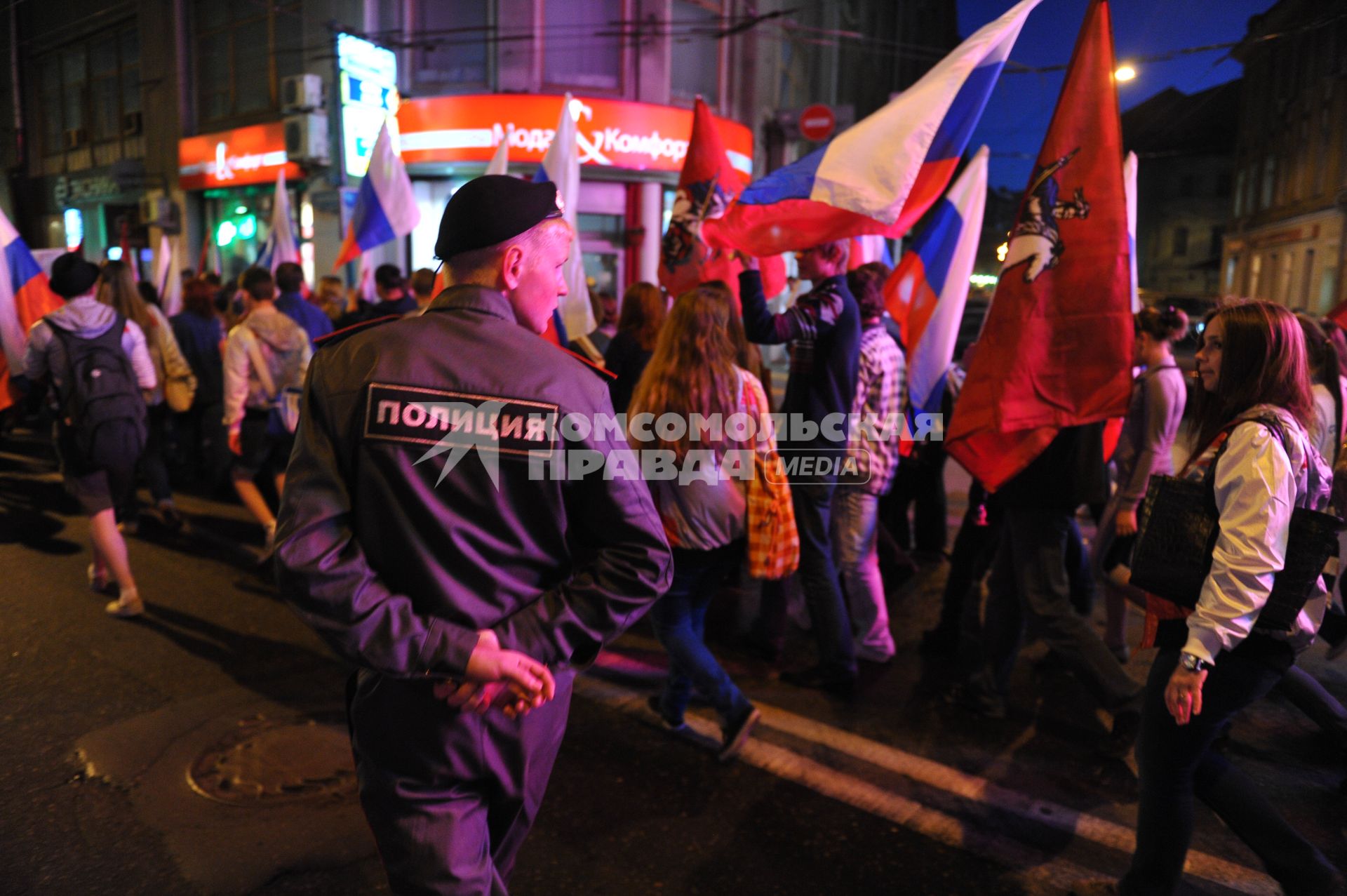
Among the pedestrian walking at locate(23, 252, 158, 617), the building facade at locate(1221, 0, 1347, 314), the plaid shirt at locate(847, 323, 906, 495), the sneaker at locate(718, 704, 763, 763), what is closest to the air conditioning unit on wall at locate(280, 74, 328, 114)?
the pedestrian walking at locate(23, 252, 158, 617)

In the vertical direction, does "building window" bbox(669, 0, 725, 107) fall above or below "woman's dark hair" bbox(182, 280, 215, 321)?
above

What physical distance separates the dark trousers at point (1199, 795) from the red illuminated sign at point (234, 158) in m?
18.3

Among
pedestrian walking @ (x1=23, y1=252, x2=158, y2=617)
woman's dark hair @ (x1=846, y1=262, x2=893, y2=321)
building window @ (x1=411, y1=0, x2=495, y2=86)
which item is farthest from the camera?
building window @ (x1=411, y1=0, x2=495, y2=86)

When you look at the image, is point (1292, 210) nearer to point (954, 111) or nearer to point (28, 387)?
point (954, 111)

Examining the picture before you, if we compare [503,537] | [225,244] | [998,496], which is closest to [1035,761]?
[998,496]

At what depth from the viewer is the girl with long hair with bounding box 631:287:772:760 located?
3.51 m

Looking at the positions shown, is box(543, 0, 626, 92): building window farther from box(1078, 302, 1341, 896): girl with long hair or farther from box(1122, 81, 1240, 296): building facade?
box(1122, 81, 1240, 296): building facade

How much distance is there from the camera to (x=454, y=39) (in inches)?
644

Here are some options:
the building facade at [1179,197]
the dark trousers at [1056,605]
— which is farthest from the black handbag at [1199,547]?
the building facade at [1179,197]

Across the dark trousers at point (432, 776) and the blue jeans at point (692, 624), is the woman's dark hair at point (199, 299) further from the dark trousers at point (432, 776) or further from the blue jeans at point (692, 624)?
the dark trousers at point (432, 776)

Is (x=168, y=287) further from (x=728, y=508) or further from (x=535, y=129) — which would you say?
(x=728, y=508)

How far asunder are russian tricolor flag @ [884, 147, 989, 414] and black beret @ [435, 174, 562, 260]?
158 inches

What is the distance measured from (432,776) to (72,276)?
456 cm

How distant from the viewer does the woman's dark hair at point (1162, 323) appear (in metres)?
4.53
